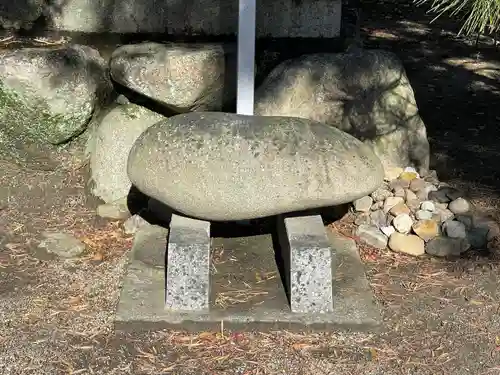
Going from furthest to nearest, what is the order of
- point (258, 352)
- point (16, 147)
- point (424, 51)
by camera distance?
point (424, 51), point (16, 147), point (258, 352)

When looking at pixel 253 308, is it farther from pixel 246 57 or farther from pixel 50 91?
pixel 50 91

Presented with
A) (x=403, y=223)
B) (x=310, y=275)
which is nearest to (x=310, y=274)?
(x=310, y=275)

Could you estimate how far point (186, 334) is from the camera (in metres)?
3.13

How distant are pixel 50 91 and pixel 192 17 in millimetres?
895

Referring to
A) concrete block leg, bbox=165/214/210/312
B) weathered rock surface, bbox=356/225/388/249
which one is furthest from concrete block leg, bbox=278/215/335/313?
weathered rock surface, bbox=356/225/388/249

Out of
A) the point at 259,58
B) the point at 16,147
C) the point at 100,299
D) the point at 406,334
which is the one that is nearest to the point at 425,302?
the point at 406,334

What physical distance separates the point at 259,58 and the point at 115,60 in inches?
31.8

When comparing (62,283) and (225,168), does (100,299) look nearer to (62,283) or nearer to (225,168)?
(62,283)

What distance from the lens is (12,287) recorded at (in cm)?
346

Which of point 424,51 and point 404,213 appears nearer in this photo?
point 404,213

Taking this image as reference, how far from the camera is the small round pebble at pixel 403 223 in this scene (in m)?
3.92

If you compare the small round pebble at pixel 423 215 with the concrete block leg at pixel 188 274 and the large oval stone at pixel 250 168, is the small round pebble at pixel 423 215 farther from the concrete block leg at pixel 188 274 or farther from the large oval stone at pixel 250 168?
the concrete block leg at pixel 188 274

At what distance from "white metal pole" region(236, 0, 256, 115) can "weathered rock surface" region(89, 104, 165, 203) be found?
677 millimetres

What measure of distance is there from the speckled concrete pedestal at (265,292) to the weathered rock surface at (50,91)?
3.41ft
